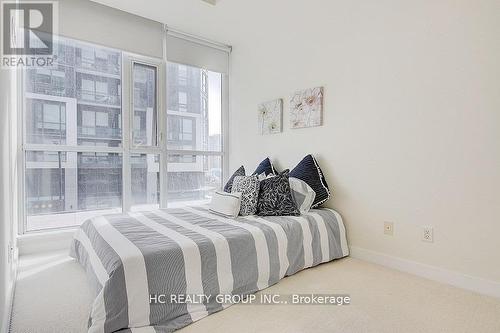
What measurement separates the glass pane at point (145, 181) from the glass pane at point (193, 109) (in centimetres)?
35

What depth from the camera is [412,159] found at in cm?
229

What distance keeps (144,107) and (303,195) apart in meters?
2.18

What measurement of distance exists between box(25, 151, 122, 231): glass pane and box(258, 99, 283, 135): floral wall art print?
179 centimetres

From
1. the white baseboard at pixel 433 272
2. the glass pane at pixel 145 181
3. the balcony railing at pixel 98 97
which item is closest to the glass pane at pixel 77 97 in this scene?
the balcony railing at pixel 98 97

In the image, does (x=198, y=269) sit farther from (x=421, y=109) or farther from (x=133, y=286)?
(x=421, y=109)

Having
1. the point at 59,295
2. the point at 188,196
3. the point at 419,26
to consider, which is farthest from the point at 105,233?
the point at 419,26

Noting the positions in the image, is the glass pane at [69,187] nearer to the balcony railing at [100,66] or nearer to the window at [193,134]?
the window at [193,134]

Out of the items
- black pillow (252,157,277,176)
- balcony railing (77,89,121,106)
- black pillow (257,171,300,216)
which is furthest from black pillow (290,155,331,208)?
balcony railing (77,89,121,106)

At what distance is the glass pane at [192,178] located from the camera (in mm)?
3670

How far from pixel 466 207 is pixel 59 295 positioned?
9.62 feet

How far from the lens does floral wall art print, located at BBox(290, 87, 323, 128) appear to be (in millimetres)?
2940

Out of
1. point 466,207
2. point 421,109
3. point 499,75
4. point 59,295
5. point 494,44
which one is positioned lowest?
point 59,295

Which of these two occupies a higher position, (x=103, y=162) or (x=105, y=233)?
(x=103, y=162)

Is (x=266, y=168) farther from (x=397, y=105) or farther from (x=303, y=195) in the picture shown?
(x=397, y=105)
